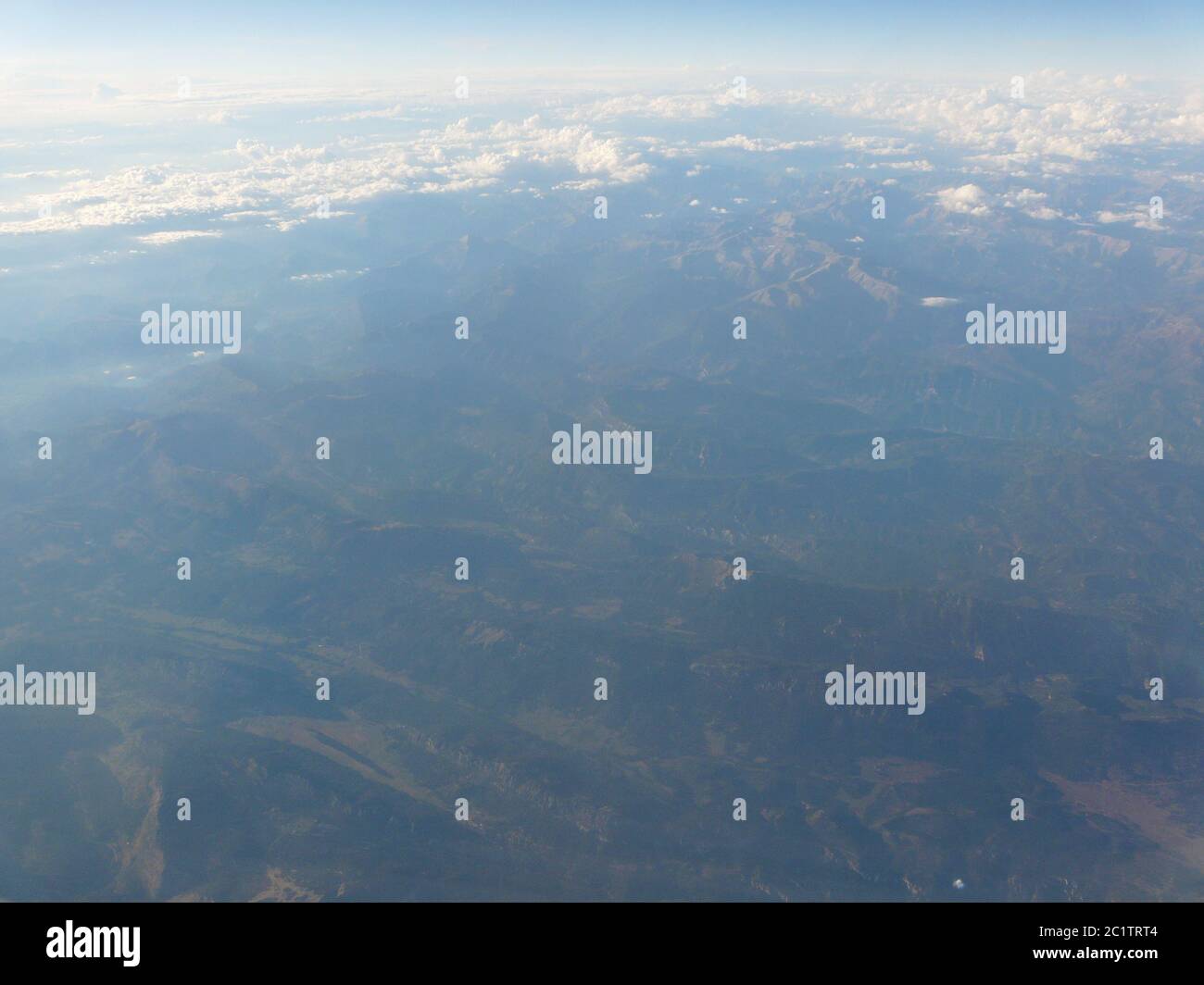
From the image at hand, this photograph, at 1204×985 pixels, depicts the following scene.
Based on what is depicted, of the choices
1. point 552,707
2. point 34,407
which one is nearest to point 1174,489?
point 552,707

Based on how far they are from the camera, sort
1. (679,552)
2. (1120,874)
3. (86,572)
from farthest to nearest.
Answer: (679,552) → (86,572) → (1120,874)

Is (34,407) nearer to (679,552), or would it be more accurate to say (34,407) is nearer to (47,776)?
(47,776)

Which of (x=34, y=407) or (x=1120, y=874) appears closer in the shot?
(x=1120, y=874)

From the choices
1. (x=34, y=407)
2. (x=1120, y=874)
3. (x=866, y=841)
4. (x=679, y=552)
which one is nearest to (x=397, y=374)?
(x=34, y=407)

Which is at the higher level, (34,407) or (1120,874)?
(34,407)

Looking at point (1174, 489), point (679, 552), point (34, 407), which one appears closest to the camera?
point (679, 552)

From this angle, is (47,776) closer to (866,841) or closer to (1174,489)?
(866,841)
